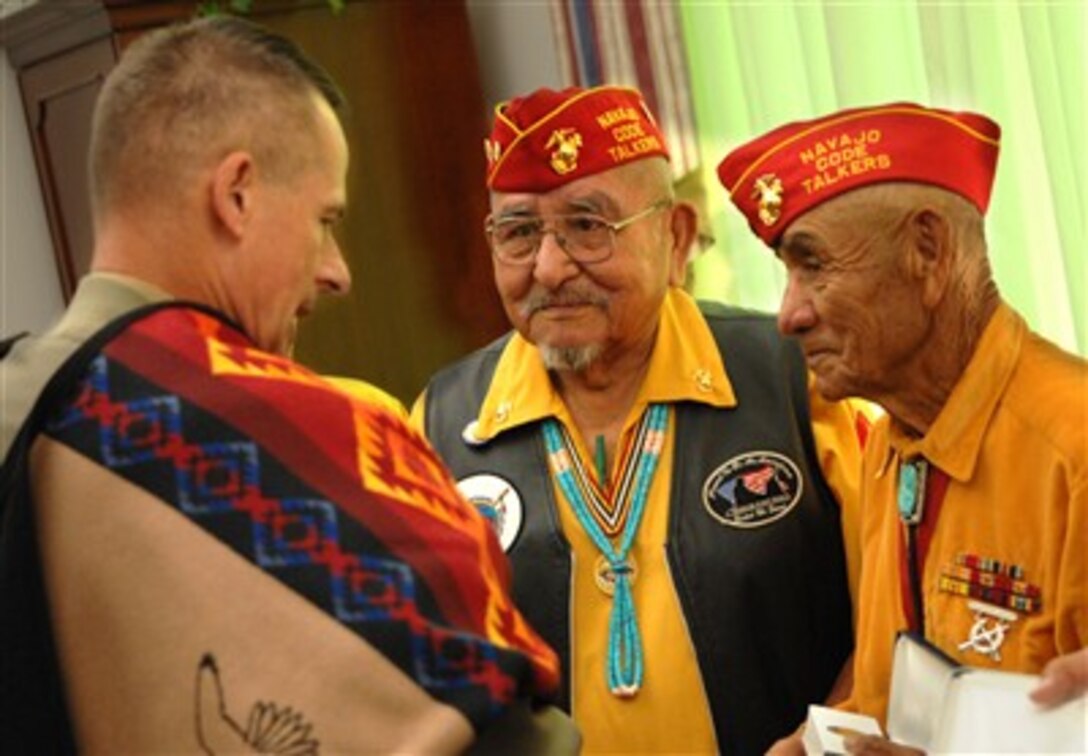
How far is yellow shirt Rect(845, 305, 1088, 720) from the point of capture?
7.43ft

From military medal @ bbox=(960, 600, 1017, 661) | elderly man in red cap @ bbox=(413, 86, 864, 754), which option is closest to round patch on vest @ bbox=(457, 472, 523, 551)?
elderly man in red cap @ bbox=(413, 86, 864, 754)

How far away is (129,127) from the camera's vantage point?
79.5 inches

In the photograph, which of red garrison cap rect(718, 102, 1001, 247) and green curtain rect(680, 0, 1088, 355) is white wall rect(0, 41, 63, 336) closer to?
green curtain rect(680, 0, 1088, 355)

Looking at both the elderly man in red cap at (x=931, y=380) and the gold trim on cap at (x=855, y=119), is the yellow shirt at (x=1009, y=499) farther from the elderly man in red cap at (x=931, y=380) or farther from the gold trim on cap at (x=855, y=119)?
the gold trim on cap at (x=855, y=119)

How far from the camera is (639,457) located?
3.02 metres

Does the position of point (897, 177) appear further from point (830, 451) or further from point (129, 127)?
point (129, 127)

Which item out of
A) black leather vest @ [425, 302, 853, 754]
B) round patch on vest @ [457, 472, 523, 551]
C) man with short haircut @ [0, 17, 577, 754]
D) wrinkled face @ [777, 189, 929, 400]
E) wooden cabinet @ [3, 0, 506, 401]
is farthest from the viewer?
wooden cabinet @ [3, 0, 506, 401]

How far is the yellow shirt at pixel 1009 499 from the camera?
227 centimetres

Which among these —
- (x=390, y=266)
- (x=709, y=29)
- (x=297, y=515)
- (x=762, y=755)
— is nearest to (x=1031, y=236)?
(x=709, y=29)

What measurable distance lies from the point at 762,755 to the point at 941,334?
0.71 meters

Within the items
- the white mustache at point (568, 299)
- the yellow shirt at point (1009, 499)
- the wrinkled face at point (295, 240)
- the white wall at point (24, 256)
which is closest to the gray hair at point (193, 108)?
the wrinkled face at point (295, 240)

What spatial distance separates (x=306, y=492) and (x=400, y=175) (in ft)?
11.6

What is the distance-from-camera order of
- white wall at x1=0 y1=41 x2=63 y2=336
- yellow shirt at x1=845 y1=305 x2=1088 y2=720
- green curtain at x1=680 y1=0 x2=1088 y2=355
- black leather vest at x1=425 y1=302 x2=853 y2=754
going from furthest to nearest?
white wall at x1=0 y1=41 x2=63 y2=336 < green curtain at x1=680 y1=0 x2=1088 y2=355 < black leather vest at x1=425 y1=302 x2=853 y2=754 < yellow shirt at x1=845 y1=305 x2=1088 y2=720

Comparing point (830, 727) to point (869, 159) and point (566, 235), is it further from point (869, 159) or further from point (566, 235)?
point (566, 235)
